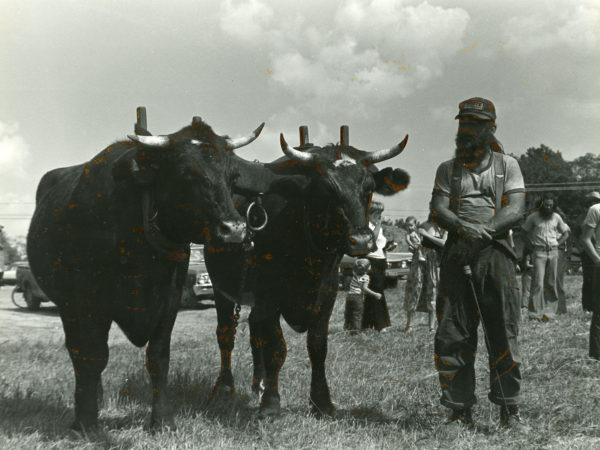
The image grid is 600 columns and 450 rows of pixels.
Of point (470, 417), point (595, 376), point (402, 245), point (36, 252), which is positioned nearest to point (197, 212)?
point (36, 252)

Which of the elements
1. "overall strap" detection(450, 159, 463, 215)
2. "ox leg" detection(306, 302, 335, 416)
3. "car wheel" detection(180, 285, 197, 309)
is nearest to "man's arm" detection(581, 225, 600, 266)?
"overall strap" detection(450, 159, 463, 215)

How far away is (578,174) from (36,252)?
39480mm

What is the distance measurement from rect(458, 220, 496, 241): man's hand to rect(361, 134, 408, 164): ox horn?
84 centimetres

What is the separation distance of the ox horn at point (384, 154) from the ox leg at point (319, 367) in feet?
4.03

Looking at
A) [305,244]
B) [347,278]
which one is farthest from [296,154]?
[347,278]

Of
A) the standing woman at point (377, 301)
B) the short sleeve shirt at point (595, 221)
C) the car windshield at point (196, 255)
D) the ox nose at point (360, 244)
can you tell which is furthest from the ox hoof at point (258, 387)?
the car windshield at point (196, 255)

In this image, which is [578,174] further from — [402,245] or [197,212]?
[197,212]

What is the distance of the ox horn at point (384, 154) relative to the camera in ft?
15.3

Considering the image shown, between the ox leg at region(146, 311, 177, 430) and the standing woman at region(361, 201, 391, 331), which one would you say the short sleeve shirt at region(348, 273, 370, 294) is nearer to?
the standing woman at region(361, 201, 391, 331)

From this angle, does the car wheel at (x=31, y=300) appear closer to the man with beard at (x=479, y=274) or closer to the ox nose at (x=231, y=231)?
the ox nose at (x=231, y=231)

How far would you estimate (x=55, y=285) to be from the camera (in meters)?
4.18

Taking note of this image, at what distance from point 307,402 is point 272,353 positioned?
688mm

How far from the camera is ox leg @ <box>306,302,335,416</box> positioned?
4754mm

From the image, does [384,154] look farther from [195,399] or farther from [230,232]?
[195,399]
